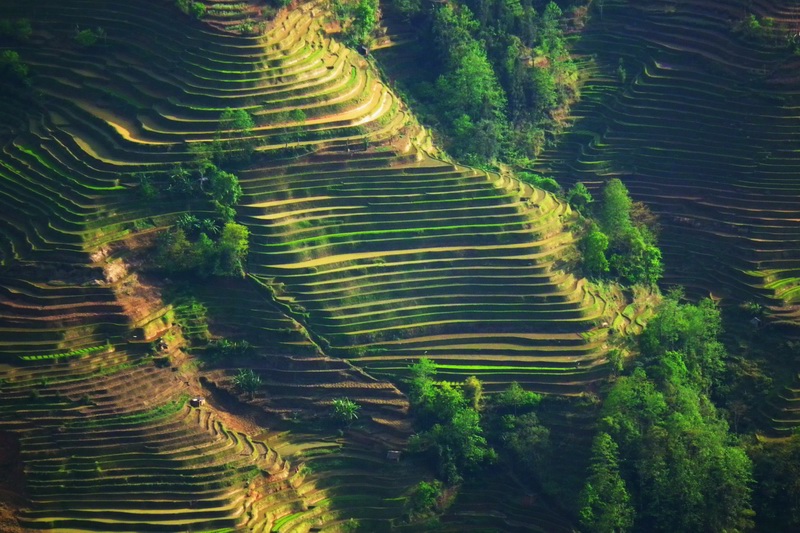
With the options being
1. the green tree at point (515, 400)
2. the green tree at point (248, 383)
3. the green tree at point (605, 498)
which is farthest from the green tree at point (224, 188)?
the green tree at point (605, 498)

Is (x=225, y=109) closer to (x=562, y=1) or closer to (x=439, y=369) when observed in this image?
(x=439, y=369)

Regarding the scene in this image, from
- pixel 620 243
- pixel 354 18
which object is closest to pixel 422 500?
pixel 620 243

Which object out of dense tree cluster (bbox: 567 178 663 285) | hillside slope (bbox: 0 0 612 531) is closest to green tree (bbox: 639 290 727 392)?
hillside slope (bbox: 0 0 612 531)

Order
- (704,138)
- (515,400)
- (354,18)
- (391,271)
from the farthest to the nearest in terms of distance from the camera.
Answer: (354,18), (704,138), (391,271), (515,400)

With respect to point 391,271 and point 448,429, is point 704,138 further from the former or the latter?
point 448,429

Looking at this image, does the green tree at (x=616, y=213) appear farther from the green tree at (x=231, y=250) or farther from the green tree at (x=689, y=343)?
the green tree at (x=231, y=250)

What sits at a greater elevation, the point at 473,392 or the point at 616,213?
the point at 616,213

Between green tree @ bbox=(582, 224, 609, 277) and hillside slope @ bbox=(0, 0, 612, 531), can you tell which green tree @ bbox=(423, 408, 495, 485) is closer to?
hillside slope @ bbox=(0, 0, 612, 531)
